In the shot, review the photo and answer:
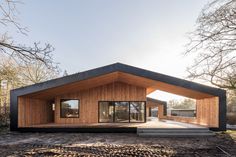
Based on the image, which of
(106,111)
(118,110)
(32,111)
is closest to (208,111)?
(118,110)

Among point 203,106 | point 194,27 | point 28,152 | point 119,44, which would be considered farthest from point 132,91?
point 28,152

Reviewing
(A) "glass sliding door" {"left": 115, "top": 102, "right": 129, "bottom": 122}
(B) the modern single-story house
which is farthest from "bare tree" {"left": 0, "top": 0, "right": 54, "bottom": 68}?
(A) "glass sliding door" {"left": 115, "top": 102, "right": 129, "bottom": 122}

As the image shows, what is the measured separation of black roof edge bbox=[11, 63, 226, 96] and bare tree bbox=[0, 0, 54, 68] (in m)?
7.63

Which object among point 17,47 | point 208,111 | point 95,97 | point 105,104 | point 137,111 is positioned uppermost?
point 17,47

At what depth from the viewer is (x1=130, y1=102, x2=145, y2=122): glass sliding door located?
16438 mm

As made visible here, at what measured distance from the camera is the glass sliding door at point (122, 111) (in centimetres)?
1638

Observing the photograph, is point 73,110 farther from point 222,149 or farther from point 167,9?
point 222,149

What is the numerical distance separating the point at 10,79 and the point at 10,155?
4306 mm

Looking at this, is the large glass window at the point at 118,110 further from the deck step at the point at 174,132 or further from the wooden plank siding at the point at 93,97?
the deck step at the point at 174,132

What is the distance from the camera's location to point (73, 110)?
16.2 m

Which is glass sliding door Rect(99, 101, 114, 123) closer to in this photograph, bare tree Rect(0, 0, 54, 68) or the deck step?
the deck step

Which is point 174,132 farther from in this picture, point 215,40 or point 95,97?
point 95,97

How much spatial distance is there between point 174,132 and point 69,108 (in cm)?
689

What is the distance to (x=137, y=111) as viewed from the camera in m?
16.5
